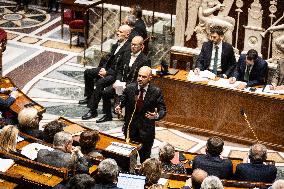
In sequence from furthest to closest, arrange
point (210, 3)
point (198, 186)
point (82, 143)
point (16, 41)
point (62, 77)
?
point (16, 41)
point (62, 77)
point (210, 3)
point (82, 143)
point (198, 186)

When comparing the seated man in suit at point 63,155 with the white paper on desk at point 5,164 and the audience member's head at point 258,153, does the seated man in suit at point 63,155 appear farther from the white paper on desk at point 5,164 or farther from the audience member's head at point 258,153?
the audience member's head at point 258,153

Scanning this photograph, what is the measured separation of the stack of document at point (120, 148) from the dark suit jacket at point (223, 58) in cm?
251

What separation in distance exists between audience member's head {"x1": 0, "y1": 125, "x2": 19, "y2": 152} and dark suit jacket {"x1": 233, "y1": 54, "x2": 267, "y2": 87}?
11.8ft

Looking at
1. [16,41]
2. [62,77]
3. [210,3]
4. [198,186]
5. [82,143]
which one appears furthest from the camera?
[16,41]

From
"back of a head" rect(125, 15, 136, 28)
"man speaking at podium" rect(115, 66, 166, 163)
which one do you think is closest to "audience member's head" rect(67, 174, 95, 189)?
"man speaking at podium" rect(115, 66, 166, 163)

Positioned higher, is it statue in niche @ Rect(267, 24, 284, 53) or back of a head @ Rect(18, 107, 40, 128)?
statue in niche @ Rect(267, 24, 284, 53)

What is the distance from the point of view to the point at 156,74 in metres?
8.93

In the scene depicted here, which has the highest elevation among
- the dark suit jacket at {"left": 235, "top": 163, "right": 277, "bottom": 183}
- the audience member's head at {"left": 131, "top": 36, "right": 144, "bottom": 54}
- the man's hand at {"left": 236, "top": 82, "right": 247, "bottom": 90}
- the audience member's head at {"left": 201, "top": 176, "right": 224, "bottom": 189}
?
the audience member's head at {"left": 131, "top": 36, "right": 144, "bottom": 54}

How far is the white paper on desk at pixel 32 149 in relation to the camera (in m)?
6.52

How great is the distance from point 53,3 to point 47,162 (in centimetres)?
884

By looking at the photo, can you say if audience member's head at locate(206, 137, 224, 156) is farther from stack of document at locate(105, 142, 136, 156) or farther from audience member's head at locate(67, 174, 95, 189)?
audience member's head at locate(67, 174, 95, 189)

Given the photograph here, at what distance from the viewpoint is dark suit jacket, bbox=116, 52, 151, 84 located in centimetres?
882

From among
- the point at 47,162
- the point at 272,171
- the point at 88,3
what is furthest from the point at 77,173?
the point at 88,3

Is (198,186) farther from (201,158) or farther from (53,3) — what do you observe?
(53,3)
